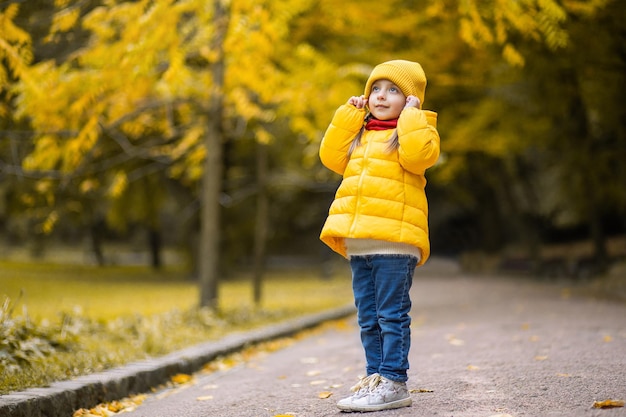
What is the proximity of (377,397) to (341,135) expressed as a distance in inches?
56.2

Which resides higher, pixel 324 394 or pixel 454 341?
pixel 324 394

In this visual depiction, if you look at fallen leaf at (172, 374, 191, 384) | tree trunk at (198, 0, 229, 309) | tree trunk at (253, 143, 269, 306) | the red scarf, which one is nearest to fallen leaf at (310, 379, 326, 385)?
fallen leaf at (172, 374, 191, 384)

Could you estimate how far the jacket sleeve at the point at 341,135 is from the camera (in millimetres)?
4180

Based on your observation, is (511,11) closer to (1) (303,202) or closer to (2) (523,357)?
(2) (523,357)

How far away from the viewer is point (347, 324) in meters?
11.4

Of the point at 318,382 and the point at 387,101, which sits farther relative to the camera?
the point at 318,382

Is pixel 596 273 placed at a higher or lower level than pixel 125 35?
lower

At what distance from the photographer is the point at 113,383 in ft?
17.1

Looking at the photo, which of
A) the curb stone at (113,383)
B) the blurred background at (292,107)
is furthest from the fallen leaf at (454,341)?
the blurred background at (292,107)

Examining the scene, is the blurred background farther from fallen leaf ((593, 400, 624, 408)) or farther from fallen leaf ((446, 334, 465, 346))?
fallen leaf ((593, 400, 624, 408))

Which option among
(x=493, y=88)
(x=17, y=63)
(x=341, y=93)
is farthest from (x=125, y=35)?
(x=493, y=88)

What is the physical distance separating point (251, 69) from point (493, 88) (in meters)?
7.22

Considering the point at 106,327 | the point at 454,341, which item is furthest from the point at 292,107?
the point at 454,341

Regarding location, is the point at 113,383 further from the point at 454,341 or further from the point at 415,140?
the point at 454,341
